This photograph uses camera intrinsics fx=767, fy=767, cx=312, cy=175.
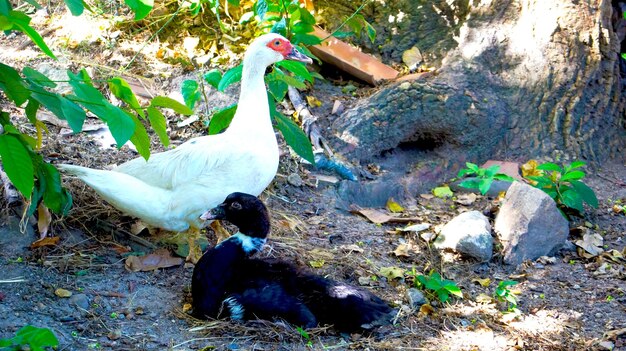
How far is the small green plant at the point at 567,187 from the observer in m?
4.86

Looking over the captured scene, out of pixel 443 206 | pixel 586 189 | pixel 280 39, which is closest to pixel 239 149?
pixel 280 39

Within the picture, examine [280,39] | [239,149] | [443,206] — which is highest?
[280,39]

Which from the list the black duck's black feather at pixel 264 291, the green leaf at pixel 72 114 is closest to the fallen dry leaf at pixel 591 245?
the black duck's black feather at pixel 264 291

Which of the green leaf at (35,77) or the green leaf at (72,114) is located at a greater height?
the green leaf at (35,77)

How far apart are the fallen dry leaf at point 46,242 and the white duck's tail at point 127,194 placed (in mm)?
331

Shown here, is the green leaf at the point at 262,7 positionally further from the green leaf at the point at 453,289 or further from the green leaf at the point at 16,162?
the green leaf at the point at 16,162

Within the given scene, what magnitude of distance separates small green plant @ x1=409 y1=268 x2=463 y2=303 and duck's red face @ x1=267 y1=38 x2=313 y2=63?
1423mm

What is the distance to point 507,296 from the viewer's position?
4035mm

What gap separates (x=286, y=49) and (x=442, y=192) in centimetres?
170

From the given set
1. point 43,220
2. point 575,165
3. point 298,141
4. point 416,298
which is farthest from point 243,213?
point 575,165

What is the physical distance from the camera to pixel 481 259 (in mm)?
4457

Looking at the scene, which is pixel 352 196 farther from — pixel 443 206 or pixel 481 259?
pixel 481 259

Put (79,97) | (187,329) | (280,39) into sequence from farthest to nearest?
(280,39) < (187,329) < (79,97)

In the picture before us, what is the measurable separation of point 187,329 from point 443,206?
231 cm
